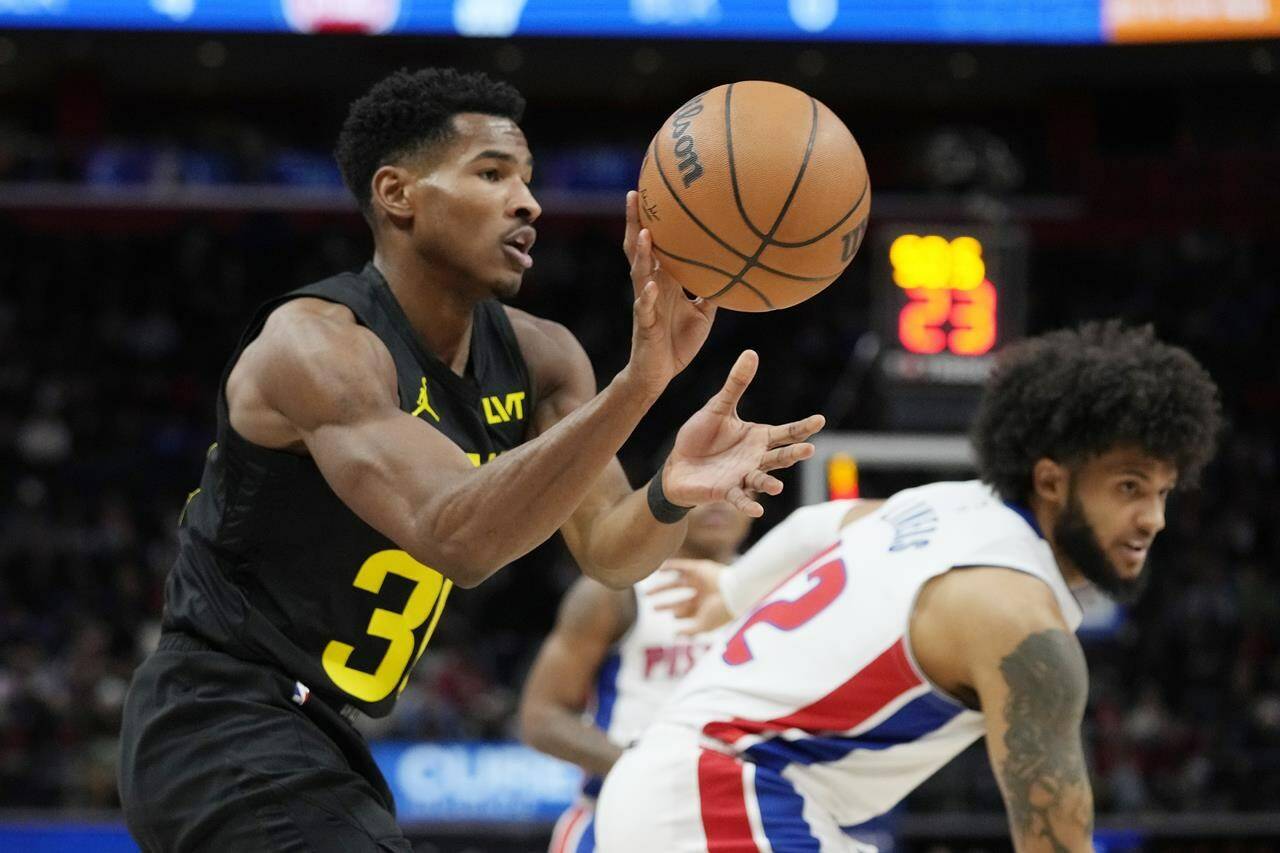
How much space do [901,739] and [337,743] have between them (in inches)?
41.6

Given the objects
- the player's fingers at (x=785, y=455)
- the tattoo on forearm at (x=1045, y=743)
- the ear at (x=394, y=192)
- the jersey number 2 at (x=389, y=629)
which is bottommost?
the tattoo on forearm at (x=1045, y=743)

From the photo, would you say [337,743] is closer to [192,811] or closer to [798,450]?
[192,811]

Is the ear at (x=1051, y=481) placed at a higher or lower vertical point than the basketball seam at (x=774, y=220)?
lower

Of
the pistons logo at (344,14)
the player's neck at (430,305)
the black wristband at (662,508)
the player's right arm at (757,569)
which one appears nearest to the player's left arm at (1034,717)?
the black wristband at (662,508)

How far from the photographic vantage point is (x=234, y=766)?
2928 millimetres

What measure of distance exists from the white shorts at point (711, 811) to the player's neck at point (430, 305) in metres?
0.88

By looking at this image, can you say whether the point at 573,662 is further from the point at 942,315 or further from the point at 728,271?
the point at 942,315

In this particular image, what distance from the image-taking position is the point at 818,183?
3047 mm

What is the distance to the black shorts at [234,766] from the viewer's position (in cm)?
290

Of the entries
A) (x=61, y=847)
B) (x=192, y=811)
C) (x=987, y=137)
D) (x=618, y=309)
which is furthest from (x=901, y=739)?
(x=987, y=137)

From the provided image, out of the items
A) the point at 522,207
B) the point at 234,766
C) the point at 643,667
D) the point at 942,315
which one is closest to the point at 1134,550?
the point at 522,207

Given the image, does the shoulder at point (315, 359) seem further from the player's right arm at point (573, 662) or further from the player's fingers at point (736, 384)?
the player's right arm at point (573, 662)

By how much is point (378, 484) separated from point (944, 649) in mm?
1083

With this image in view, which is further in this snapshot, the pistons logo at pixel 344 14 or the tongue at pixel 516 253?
the pistons logo at pixel 344 14
